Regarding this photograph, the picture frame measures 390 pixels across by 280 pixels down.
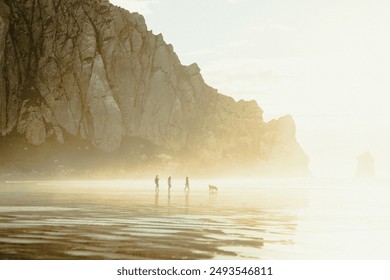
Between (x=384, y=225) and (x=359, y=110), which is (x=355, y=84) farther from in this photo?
(x=384, y=225)

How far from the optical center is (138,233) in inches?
1115

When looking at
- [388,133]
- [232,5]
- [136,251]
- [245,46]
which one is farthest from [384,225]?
[388,133]

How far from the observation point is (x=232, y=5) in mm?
50344

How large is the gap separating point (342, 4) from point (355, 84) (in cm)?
1436

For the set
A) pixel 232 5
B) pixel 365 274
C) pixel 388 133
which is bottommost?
pixel 365 274

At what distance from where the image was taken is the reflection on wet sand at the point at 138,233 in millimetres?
22844

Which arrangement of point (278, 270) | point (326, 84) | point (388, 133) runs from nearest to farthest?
point (278, 270) < point (326, 84) < point (388, 133)

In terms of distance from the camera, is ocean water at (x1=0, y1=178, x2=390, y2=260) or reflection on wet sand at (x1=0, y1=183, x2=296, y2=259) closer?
reflection on wet sand at (x1=0, y1=183, x2=296, y2=259)

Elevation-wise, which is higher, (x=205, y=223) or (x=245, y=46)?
(x=245, y=46)

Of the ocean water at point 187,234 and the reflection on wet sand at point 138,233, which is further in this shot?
the ocean water at point 187,234

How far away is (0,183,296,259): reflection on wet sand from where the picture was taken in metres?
22.8

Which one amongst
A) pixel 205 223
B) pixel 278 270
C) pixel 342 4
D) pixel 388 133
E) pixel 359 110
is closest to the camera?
pixel 278 270

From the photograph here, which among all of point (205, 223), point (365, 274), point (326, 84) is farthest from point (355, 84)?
point (365, 274)

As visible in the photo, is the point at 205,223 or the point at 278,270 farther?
the point at 205,223
